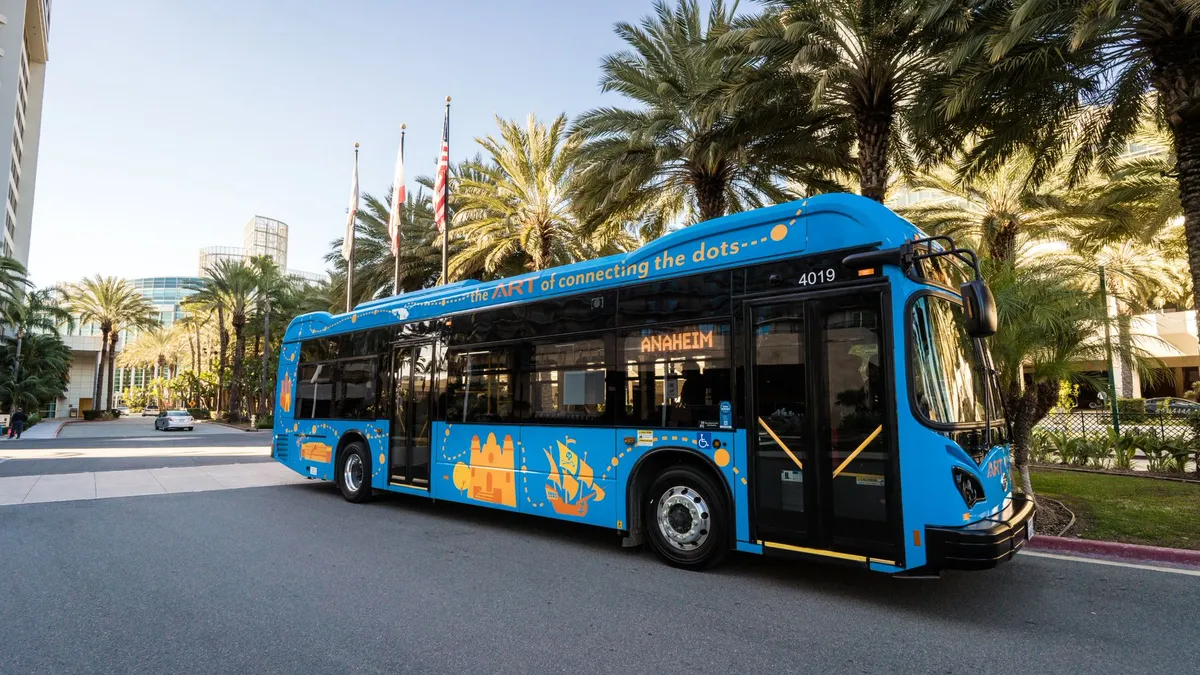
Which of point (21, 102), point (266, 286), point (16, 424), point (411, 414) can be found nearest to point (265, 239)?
point (21, 102)

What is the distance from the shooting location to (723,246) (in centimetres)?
647

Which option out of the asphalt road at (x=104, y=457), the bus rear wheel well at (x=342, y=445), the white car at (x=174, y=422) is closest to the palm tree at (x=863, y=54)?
the bus rear wheel well at (x=342, y=445)

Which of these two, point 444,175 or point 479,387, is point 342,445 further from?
point 444,175

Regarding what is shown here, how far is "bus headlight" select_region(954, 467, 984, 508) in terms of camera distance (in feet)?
16.4

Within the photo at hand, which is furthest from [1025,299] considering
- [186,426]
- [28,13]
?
[28,13]

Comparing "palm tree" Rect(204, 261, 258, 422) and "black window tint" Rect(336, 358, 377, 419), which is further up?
"palm tree" Rect(204, 261, 258, 422)

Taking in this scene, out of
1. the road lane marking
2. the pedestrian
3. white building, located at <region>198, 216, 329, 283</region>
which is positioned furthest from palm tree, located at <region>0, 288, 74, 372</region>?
white building, located at <region>198, 216, 329, 283</region>

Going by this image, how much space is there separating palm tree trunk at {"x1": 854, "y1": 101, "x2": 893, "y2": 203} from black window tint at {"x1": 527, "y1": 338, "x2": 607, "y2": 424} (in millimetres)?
8355

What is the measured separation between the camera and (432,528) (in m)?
8.60

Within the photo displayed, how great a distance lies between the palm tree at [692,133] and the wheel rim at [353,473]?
9.14m

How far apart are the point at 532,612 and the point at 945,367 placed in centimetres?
392

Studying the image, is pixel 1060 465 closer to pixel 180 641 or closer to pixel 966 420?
pixel 966 420

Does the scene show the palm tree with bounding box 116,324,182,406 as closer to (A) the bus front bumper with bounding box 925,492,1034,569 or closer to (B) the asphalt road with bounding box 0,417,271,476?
(B) the asphalt road with bounding box 0,417,271,476

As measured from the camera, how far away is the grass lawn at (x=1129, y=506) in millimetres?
7699
